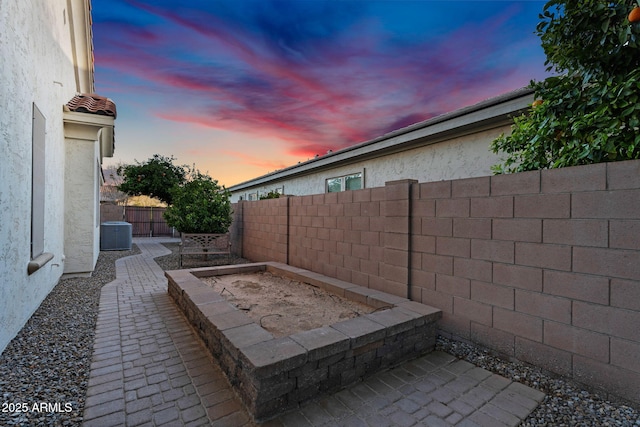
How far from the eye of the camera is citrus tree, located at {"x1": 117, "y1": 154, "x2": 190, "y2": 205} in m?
17.9

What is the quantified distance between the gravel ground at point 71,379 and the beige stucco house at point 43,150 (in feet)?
1.03

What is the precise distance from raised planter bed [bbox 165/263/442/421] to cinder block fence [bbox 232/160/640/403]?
48 centimetres

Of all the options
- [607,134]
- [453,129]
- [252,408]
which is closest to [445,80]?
[453,129]

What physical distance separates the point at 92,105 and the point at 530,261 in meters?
8.65

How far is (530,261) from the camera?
8.66 ft

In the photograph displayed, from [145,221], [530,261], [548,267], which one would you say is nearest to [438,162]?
[530,261]

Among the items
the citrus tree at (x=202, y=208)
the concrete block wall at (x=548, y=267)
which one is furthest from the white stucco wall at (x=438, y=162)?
the citrus tree at (x=202, y=208)

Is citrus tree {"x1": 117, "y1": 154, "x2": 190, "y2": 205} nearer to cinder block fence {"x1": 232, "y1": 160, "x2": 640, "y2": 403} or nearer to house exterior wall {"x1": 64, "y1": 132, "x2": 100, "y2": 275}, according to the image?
house exterior wall {"x1": 64, "y1": 132, "x2": 100, "y2": 275}

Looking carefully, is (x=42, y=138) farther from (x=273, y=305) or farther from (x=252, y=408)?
(x=252, y=408)

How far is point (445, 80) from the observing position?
24.5 feet

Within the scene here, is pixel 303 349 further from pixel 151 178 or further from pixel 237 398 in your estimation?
pixel 151 178

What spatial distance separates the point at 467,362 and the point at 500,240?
1269mm

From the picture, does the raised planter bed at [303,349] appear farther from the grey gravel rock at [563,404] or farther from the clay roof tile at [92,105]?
the clay roof tile at [92,105]

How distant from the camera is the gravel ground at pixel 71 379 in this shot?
6.56 feet
